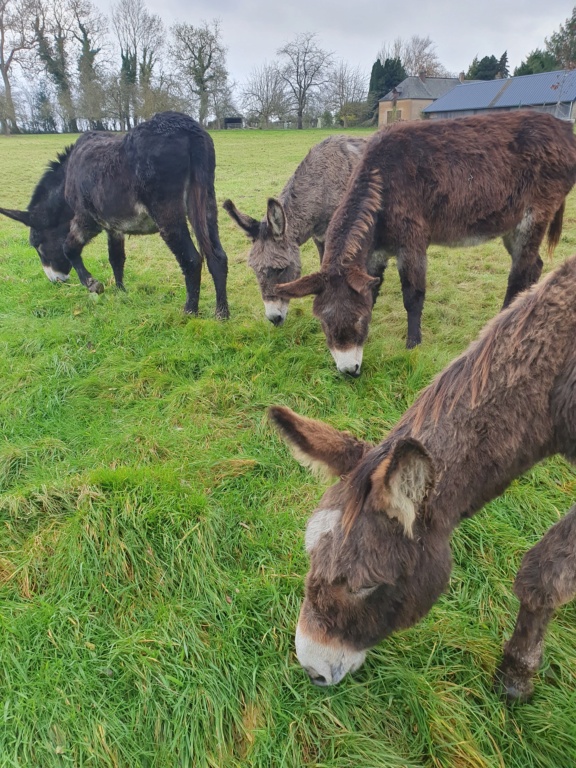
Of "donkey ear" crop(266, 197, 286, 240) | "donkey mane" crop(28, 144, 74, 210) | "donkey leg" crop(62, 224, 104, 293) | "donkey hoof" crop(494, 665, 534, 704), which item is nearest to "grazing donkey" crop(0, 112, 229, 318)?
"donkey leg" crop(62, 224, 104, 293)

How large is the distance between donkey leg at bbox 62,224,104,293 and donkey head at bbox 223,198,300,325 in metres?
2.17

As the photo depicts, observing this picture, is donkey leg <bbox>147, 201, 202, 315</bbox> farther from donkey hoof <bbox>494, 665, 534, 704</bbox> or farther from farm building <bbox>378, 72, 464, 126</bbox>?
Answer: farm building <bbox>378, 72, 464, 126</bbox>

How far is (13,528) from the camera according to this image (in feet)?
8.95

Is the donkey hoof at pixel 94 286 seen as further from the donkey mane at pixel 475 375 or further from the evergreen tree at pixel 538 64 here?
the evergreen tree at pixel 538 64

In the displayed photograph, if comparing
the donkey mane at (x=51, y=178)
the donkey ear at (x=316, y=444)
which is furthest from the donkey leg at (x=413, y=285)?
the donkey mane at (x=51, y=178)

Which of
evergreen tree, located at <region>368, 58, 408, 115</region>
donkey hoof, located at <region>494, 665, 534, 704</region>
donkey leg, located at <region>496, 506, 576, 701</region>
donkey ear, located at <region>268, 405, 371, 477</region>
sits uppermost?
evergreen tree, located at <region>368, 58, 408, 115</region>

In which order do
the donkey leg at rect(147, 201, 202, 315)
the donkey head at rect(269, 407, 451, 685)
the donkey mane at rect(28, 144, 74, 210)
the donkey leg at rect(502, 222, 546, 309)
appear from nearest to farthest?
1. the donkey head at rect(269, 407, 451, 685)
2. the donkey leg at rect(502, 222, 546, 309)
3. the donkey leg at rect(147, 201, 202, 315)
4. the donkey mane at rect(28, 144, 74, 210)

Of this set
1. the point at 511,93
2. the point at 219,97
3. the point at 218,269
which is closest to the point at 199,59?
the point at 219,97

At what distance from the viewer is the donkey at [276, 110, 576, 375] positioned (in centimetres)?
392

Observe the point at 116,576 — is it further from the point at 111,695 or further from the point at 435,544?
the point at 435,544

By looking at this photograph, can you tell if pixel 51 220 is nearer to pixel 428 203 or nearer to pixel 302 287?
pixel 302 287

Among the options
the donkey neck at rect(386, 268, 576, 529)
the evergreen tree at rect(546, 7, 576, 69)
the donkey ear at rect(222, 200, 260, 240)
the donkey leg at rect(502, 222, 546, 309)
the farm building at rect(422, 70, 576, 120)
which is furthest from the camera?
the evergreen tree at rect(546, 7, 576, 69)

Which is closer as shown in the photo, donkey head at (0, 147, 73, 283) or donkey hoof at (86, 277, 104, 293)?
donkey hoof at (86, 277, 104, 293)

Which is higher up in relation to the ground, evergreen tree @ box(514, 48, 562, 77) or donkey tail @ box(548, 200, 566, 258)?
evergreen tree @ box(514, 48, 562, 77)
